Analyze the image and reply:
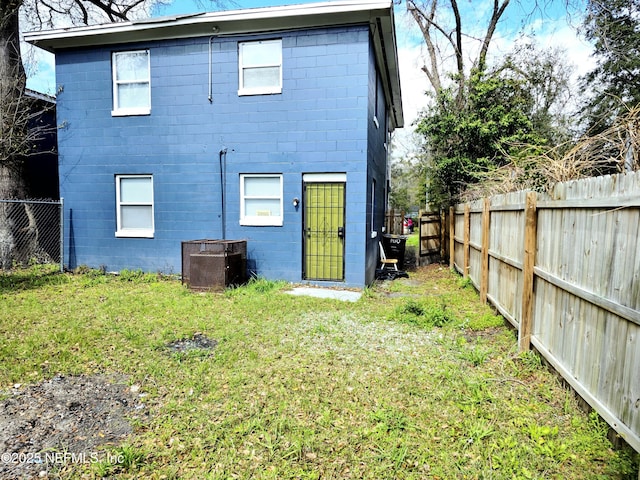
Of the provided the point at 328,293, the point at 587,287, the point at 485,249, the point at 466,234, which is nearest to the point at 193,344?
the point at 328,293

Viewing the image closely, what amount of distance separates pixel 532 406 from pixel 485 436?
670 millimetres

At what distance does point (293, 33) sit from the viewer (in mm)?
8234

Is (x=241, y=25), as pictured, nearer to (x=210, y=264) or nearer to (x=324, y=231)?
(x=324, y=231)

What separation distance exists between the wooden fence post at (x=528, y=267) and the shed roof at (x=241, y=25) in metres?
5.41

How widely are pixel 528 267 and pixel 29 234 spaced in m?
12.0

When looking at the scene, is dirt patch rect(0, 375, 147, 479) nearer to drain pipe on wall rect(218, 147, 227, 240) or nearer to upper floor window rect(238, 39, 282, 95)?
drain pipe on wall rect(218, 147, 227, 240)

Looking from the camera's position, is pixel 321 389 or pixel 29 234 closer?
pixel 321 389

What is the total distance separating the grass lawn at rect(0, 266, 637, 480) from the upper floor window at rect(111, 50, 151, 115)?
16.7 ft

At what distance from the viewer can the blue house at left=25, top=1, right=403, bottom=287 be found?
816 cm

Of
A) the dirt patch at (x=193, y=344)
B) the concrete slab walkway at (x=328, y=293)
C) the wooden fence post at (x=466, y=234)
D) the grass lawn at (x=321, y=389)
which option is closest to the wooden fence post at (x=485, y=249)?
the grass lawn at (x=321, y=389)

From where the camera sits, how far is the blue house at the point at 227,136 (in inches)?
321

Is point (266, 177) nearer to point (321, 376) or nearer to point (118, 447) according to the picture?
point (321, 376)

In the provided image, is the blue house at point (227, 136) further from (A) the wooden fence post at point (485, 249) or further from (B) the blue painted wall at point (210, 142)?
(A) the wooden fence post at point (485, 249)

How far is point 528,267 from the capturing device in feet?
13.7
